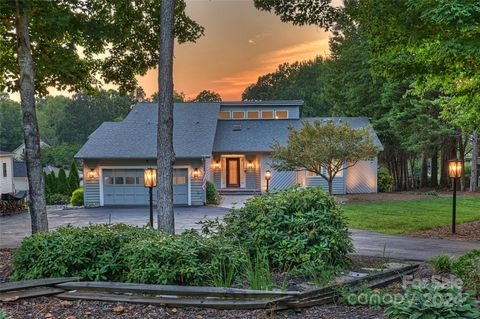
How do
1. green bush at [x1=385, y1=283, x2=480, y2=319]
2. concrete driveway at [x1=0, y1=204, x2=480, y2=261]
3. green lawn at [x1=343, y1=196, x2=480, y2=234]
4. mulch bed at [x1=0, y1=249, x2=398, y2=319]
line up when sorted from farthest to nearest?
green lawn at [x1=343, y1=196, x2=480, y2=234] → concrete driveway at [x1=0, y1=204, x2=480, y2=261] → mulch bed at [x1=0, y1=249, x2=398, y2=319] → green bush at [x1=385, y1=283, x2=480, y2=319]

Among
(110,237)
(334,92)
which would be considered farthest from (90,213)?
(334,92)

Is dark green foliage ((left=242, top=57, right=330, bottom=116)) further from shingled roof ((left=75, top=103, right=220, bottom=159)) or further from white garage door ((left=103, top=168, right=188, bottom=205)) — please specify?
white garage door ((left=103, top=168, right=188, bottom=205))

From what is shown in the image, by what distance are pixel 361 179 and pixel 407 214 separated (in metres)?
9.19

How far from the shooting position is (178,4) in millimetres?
8898

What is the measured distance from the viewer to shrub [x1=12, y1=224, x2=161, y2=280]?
15.6 ft

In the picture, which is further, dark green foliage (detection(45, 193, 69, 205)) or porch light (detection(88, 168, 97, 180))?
dark green foliage (detection(45, 193, 69, 205))

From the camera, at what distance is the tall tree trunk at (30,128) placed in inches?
266

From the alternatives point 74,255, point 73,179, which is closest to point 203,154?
point 73,179

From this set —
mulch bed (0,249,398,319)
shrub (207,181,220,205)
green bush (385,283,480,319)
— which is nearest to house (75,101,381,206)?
shrub (207,181,220,205)

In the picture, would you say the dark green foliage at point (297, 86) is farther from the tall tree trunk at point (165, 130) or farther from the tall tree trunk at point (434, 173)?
the tall tree trunk at point (165, 130)

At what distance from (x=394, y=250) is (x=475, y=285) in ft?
12.5

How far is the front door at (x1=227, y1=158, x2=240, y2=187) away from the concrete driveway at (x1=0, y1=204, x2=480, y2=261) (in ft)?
21.5

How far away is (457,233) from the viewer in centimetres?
1015

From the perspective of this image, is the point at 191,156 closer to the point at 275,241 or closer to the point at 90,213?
the point at 90,213
